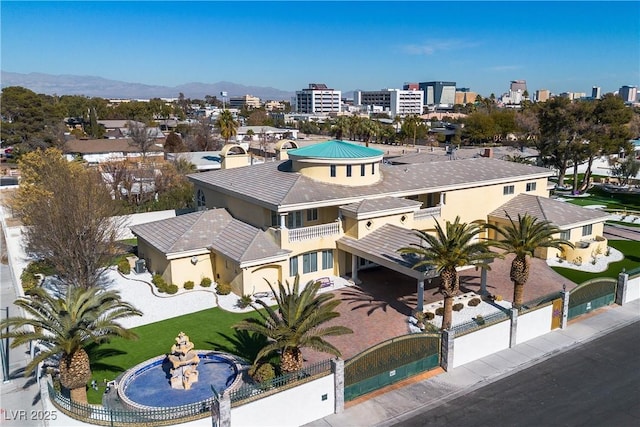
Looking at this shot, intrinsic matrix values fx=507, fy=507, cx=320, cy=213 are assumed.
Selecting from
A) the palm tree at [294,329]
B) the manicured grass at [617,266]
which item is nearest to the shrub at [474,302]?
the manicured grass at [617,266]

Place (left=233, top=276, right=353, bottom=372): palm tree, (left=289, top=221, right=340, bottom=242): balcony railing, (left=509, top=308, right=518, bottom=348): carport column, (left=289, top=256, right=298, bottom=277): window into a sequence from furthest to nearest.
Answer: (left=289, top=256, right=298, bottom=277): window → (left=289, top=221, right=340, bottom=242): balcony railing → (left=509, top=308, right=518, bottom=348): carport column → (left=233, top=276, right=353, bottom=372): palm tree

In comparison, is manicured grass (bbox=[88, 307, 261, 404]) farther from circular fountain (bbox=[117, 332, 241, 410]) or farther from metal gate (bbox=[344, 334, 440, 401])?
metal gate (bbox=[344, 334, 440, 401])

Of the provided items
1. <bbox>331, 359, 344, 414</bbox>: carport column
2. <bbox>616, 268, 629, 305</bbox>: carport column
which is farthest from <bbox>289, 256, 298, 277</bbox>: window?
<bbox>616, 268, 629, 305</bbox>: carport column

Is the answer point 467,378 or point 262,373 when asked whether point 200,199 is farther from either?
point 467,378

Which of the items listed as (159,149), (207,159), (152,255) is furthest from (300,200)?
(159,149)

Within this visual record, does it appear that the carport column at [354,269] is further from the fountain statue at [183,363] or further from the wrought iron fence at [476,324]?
the fountain statue at [183,363]

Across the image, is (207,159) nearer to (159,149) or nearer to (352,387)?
(159,149)

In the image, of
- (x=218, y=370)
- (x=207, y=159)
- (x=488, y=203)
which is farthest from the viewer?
(x=207, y=159)
